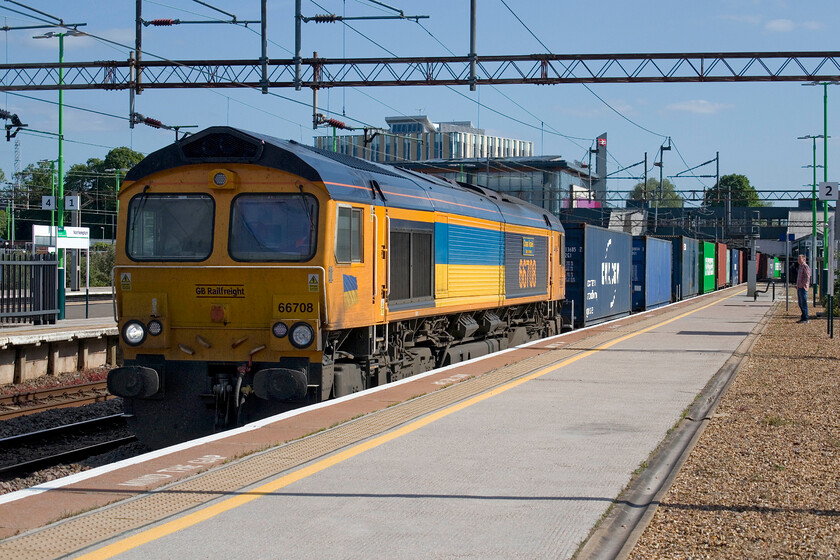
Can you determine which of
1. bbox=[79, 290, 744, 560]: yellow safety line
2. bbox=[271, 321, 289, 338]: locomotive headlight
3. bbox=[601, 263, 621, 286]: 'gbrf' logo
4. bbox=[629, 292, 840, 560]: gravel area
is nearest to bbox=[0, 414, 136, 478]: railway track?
bbox=[271, 321, 289, 338]: locomotive headlight

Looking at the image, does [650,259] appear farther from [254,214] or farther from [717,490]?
[717,490]

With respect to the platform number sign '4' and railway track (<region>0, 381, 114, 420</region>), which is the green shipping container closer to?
the platform number sign '4'

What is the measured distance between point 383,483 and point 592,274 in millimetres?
19485

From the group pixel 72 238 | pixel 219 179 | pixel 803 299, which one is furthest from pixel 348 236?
pixel 72 238

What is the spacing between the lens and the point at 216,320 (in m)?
10.6

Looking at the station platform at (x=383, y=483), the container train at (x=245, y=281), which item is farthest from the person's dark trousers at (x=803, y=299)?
the container train at (x=245, y=281)

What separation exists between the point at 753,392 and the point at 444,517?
762cm

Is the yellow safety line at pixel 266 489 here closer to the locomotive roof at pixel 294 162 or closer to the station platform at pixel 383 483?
the station platform at pixel 383 483

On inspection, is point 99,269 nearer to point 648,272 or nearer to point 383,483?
point 648,272

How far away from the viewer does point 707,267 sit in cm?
5119

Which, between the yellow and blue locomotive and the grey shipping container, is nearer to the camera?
the yellow and blue locomotive

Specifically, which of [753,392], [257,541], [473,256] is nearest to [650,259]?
[473,256]

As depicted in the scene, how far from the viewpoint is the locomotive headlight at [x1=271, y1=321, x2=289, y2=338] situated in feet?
34.0

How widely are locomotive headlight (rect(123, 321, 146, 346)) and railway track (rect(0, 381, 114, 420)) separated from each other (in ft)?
15.4
